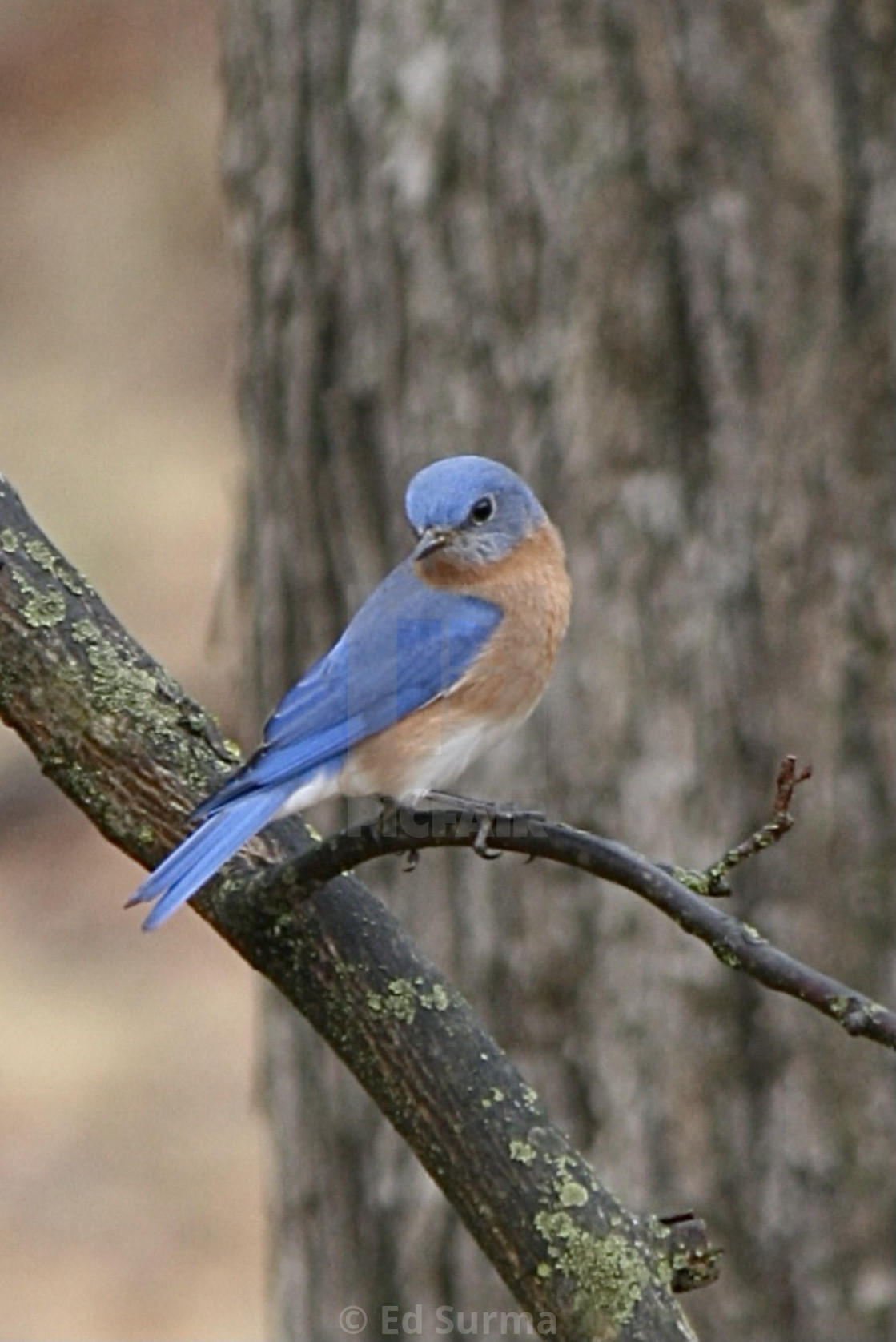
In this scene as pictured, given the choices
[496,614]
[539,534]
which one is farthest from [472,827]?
[539,534]

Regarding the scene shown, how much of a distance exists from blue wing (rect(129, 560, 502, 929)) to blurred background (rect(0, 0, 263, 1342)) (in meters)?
1.47

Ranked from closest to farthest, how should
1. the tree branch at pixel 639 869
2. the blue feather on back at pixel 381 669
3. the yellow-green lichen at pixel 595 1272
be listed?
the tree branch at pixel 639 869, the yellow-green lichen at pixel 595 1272, the blue feather on back at pixel 381 669

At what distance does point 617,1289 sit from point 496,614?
114 centimetres

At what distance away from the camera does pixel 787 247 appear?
431 cm

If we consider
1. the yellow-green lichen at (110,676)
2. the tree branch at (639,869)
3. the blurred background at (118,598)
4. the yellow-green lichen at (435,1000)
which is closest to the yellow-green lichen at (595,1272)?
the yellow-green lichen at (435,1000)

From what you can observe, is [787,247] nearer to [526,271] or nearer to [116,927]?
[526,271]

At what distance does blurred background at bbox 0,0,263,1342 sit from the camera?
767cm

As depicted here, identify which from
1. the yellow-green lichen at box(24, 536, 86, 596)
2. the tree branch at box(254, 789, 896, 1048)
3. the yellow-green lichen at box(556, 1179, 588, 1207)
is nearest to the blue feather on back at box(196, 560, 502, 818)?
→ the yellow-green lichen at box(24, 536, 86, 596)

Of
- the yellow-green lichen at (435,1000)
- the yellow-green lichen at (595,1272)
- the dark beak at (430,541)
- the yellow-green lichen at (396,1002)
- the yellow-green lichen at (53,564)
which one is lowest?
the yellow-green lichen at (595,1272)

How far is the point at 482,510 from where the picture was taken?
3.60 meters

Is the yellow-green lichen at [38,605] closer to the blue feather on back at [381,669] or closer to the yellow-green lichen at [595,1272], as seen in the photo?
the blue feather on back at [381,669]

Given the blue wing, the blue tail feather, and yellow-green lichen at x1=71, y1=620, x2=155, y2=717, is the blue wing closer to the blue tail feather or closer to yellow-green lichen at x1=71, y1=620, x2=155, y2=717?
the blue tail feather

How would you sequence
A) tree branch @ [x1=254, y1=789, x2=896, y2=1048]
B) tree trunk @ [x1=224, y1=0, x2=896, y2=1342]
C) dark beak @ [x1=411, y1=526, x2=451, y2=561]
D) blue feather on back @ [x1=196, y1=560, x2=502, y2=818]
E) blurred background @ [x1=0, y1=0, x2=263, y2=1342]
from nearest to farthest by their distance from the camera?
tree branch @ [x1=254, y1=789, x2=896, y2=1048] → blue feather on back @ [x1=196, y1=560, x2=502, y2=818] → dark beak @ [x1=411, y1=526, x2=451, y2=561] → tree trunk @ [x1=224, y1=0, x2=896, y2=1342] → blurred background @ [x1=0, y1=0, x2=263, y2=1342]

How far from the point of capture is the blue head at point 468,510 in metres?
3.50
